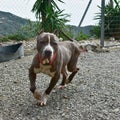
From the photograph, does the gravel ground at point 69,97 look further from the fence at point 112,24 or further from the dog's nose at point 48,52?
the fence at point 112,24

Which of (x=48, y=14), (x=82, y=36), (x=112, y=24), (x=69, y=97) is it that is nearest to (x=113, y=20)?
(x=112, y=24)

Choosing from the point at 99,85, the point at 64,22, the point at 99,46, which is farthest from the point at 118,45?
the point at 99,85

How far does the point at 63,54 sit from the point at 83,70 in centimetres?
209

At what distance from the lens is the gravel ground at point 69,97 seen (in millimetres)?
5164

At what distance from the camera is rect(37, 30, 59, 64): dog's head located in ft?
16.9

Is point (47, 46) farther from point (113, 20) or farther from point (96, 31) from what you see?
point (96, 31)

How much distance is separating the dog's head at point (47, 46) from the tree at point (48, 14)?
5.60 meters

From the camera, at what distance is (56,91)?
20.5ft

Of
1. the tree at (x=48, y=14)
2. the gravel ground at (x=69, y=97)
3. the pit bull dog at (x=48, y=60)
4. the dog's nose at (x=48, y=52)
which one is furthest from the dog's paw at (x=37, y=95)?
the tree at (x=48, y=14)

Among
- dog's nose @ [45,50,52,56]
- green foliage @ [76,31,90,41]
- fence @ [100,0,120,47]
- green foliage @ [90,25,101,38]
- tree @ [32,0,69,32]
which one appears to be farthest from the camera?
green foliage @ [90,25,101,38]

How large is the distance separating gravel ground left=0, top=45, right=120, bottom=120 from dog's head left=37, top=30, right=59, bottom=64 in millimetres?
655

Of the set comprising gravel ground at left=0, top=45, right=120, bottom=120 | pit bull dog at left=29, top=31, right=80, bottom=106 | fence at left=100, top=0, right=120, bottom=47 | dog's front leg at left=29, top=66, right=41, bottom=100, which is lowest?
gravel ground at left=0, top=45, right=120, bottom=120

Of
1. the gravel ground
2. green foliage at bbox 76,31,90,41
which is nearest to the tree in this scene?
green foliage at bbox 76,31,90,41

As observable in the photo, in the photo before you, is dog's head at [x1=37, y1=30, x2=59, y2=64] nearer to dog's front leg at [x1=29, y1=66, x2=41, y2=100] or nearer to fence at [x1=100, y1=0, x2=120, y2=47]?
dog's front leg at [x1=29, y1=66, x2=41, y2=100]
